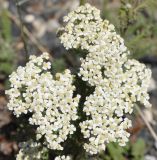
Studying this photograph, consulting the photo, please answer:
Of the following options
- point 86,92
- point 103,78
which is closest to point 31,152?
point 86,92

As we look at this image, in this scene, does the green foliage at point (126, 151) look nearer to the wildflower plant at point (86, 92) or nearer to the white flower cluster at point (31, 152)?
the white flower cluster at point (31, 152)

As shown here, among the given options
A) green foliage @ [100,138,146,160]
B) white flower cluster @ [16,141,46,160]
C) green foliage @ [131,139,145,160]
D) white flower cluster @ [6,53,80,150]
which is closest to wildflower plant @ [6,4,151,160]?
white flower cluster @ [6,53,80,150]

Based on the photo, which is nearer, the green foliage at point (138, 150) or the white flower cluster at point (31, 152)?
the white flower cluster at point (31, 152)

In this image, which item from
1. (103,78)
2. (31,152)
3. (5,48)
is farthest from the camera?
(5,48)

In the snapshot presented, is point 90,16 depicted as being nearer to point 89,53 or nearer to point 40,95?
point 89,53

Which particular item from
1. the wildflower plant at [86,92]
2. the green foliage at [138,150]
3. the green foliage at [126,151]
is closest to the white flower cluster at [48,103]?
the wildflower plant at [86,92]

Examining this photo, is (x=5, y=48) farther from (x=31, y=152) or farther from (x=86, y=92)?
(x=86, y=92)
